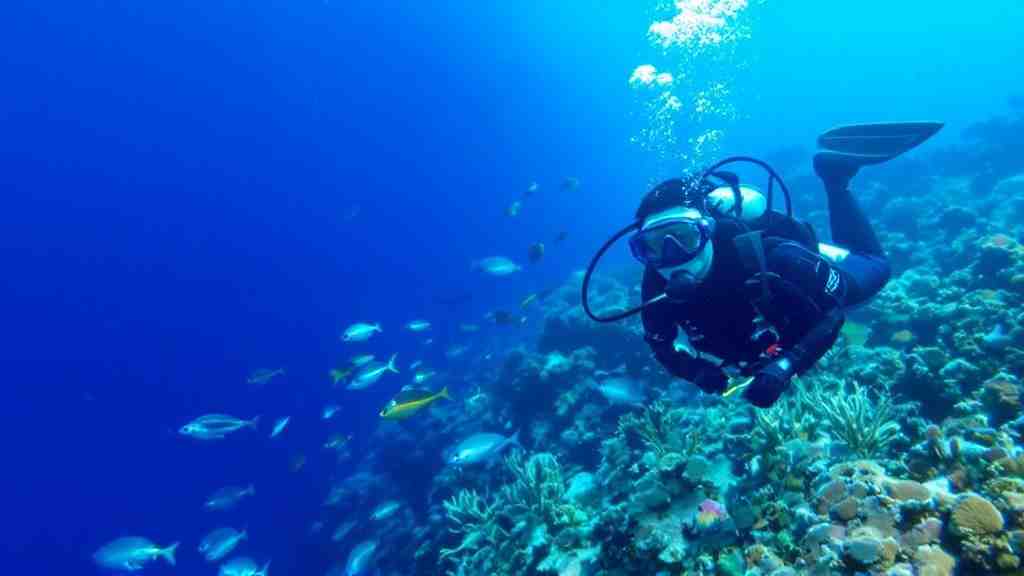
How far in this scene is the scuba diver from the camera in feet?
11.7

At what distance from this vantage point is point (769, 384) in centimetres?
315

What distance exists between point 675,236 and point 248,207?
224ft

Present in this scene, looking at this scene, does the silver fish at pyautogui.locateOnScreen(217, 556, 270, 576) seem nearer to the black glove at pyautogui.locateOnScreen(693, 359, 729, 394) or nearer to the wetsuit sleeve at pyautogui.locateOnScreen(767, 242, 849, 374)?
the black glove at pyautogui.locateOnScreen(693, 359, 729, 394)

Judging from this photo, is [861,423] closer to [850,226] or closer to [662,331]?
[662,331]

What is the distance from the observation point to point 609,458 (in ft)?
23.2

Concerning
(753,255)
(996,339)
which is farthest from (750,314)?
(996,339)

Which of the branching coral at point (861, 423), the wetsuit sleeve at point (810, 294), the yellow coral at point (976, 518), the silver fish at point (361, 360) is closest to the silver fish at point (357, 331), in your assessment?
the silver fish at point (361, 360)

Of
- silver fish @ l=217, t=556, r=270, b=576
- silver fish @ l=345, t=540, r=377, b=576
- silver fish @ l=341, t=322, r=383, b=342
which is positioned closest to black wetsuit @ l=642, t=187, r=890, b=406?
silver fish @ l=345, t=540, r=377, b=576

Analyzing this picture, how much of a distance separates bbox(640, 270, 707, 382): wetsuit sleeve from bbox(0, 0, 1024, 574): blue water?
61.6ft

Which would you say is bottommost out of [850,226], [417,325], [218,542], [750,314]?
[750,314]

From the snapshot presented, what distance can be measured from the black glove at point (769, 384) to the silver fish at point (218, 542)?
11927mm

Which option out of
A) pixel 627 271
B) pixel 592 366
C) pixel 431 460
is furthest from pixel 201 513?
pixel 592 366

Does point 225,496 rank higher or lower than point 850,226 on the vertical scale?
higher

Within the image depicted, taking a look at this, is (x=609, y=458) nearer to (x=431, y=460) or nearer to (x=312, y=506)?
(x=431, y=460)
